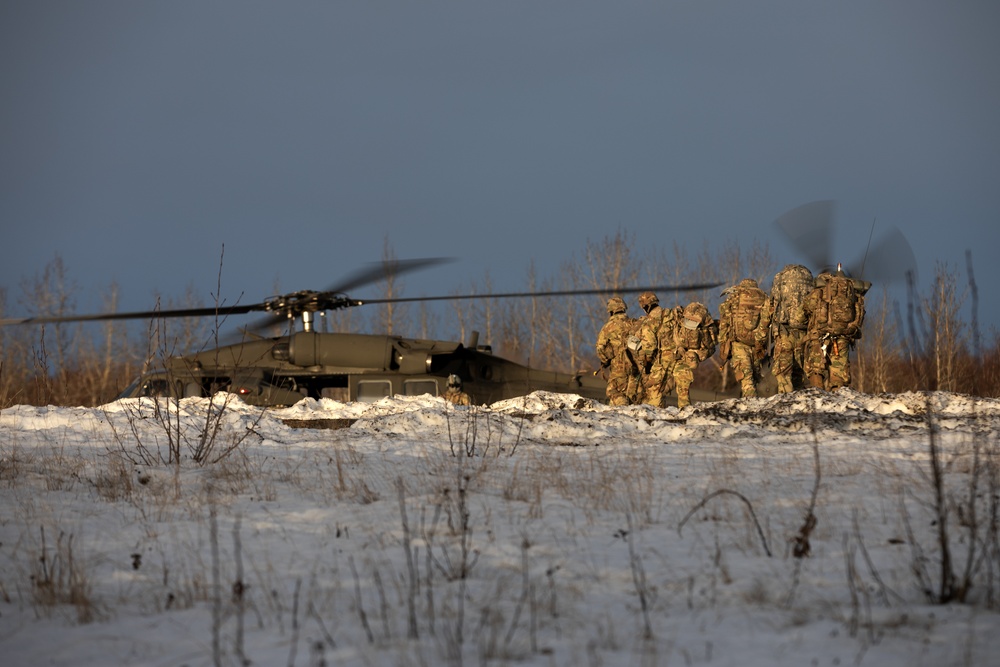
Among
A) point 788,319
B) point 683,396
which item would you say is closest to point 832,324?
point 788,319

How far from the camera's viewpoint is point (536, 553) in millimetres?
4941

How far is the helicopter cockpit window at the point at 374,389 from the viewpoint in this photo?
16656mm

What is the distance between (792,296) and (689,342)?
1901 millimetres

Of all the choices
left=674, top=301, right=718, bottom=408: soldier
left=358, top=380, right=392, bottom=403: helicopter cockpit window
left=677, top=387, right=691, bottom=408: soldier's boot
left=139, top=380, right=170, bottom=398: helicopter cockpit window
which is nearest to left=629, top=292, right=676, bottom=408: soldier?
left=674, top=301, right=718, bottom=408: soldier

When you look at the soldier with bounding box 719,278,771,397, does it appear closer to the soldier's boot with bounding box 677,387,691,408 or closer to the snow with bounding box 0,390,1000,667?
the soldier's boot with bounding box 677,387,691,408

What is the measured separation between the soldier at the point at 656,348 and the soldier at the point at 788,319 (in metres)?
1.77

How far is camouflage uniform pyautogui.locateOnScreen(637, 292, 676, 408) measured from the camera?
16.1 metres

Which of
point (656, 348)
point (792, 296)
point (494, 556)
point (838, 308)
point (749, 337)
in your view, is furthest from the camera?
point (656, 348)

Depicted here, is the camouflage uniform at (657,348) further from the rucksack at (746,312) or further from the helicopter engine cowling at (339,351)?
the helicopter engine cowling at (339,351)

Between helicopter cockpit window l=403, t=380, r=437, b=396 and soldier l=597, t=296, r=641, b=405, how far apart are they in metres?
2.97

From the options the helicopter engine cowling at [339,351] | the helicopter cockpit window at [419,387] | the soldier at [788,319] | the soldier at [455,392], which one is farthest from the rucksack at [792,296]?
the helicopter engine cowling at [339,351]

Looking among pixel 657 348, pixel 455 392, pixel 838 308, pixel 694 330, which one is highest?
pixel 838 308

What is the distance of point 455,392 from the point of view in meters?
16.6

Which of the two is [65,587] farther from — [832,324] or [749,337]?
[749,337]
